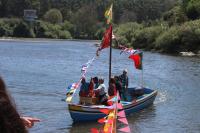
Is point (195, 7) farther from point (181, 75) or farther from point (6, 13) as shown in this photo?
point (6, 13)

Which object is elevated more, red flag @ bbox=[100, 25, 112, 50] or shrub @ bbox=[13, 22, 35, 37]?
red flag @ bbox=[100, 25, 112, 50]

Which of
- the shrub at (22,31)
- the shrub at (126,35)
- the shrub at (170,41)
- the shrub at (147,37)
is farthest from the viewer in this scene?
the shrub at (22,31)

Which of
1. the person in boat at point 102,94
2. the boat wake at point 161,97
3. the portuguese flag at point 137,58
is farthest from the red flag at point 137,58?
the boat wake at point 161,97

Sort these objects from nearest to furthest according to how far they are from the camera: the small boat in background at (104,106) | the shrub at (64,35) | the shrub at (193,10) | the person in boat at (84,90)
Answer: the small boat in background at (104,106)
the person in boat at (84,90)
the shrub at (193,10)
the shrub at (64,35)

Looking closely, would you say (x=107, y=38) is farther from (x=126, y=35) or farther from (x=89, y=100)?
(x=126, y=35)

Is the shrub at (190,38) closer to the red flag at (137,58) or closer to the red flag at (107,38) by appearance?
the red flag at (137,58)

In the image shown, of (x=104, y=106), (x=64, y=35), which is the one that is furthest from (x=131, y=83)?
(x=64, y=35)

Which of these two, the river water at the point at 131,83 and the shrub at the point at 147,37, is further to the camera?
the shrub at the point at 147,37

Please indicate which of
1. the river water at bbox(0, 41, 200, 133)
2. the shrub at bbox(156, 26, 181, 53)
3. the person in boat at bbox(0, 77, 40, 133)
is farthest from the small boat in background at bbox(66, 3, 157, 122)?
the shrub at bbox(156, 26, 181, 53)

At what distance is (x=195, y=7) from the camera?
294 feet

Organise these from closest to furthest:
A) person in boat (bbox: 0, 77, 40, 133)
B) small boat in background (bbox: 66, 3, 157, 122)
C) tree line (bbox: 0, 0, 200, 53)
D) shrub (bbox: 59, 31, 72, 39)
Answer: person in boat (bbox: 0, 77, 40, 133) < small boat in background (bbox: 66, 3, 157, 122) < tree line (bbox: 0, 0, 200, 53) < shrub (bbox: 59, 31, 72, 39)

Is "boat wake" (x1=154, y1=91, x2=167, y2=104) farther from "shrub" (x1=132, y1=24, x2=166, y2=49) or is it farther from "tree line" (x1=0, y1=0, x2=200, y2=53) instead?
"shrub" (x1=132, y1=24, x2=166, y2=49)

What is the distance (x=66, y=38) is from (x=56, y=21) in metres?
14.0

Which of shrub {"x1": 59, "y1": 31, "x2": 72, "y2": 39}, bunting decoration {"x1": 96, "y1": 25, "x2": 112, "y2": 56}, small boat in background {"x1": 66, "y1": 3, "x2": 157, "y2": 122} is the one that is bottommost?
shrub {"x1": 59, "y1": 31, "x2": 72, "y2": 39}
